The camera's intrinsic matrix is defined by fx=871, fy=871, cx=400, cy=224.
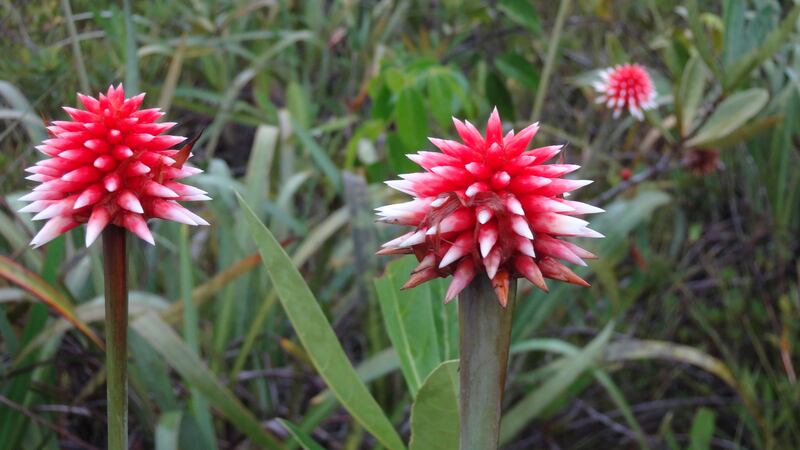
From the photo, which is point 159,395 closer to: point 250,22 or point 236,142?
point 236,142

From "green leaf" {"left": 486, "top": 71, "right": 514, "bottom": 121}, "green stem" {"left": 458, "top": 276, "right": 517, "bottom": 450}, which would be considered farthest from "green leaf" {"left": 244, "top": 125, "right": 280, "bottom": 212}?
"green stem" {"left": 458, "top": 276, "right": 517, "bottom": 450}

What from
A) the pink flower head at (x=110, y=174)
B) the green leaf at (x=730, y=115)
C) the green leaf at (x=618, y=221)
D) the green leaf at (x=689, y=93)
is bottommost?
the pink flower head at (x=110, y=174)

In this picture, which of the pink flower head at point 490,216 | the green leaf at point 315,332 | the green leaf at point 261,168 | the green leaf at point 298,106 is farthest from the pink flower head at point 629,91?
the pink flower head at point 490,216

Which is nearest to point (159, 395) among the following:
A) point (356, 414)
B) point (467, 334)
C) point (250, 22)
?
point (356, 414)

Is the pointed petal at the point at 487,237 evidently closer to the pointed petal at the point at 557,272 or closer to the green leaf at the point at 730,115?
the pointed petal at the point at 557,272

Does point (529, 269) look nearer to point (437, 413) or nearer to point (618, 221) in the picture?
point (437, 413)

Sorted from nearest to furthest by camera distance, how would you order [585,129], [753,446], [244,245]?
[244,245] < [753,446] < [585,129]
